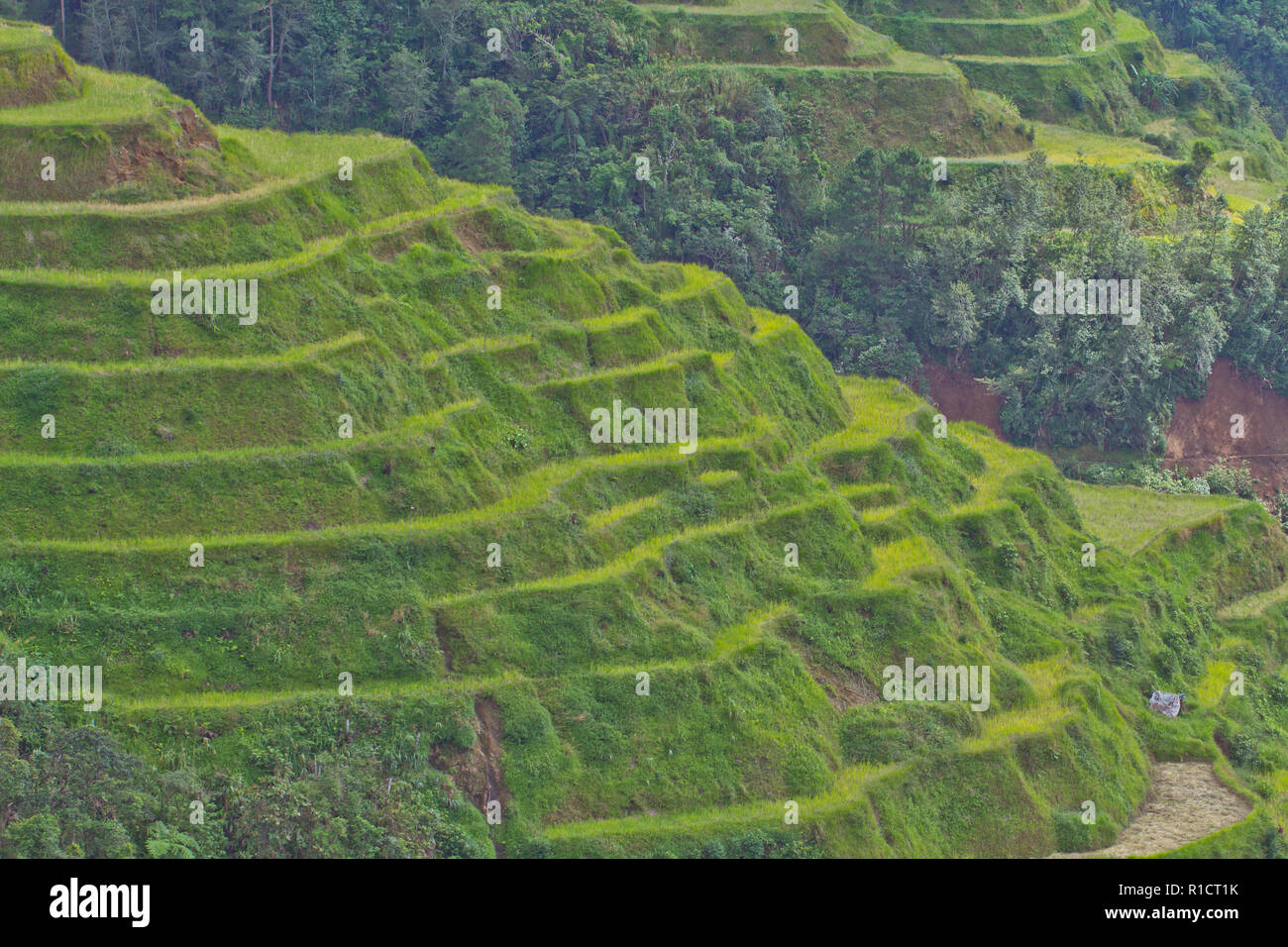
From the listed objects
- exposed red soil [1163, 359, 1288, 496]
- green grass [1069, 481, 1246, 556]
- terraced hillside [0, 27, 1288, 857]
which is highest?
terraced hillside [0, 27, 1288, 857]

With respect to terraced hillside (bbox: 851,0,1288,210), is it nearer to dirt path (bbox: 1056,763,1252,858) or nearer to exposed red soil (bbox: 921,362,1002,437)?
exposed red soil (bbox: 921,362,1002,437)

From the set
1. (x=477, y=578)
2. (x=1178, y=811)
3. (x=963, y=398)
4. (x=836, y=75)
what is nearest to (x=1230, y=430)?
(x=963, y=398)

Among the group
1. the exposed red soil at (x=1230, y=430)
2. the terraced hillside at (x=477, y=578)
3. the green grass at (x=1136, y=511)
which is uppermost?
the terraced hillside at (x=477, y=578)

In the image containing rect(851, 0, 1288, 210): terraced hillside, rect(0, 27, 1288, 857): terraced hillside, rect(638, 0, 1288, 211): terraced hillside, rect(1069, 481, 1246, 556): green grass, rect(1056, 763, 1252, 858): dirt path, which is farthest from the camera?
rect(851, 0, 1288, 210): terraced hillside

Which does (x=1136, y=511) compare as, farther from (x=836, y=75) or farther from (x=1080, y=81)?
(x=1080, y=81)

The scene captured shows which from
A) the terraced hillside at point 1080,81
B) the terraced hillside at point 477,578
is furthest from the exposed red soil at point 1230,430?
the terraced hillside at point 477,578

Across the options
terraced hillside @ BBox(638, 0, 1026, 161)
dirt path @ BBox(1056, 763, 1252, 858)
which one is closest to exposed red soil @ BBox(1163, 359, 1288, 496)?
terraced hillside @ BBox(638, 0, 1026, 161)

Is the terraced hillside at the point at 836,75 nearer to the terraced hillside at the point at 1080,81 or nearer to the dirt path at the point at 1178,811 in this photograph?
the terraced hillside at the point at 1080,81
